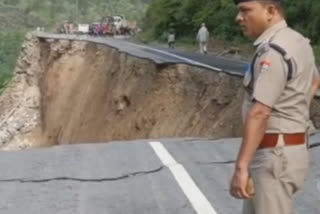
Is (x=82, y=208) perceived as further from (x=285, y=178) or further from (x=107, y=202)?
(x=285, y=178)

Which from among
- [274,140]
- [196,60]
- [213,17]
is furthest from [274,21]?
[213,17]

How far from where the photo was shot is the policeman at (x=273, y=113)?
173 inches

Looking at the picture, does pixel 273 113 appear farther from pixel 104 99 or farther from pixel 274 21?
pixel 104 99

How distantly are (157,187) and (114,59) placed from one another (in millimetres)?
26913

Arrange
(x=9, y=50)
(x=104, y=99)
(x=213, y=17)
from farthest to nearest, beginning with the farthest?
(x=9, y=50)
(x=213, y=17)
(x=104, y=99)

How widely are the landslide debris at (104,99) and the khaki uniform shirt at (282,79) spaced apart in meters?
12.7

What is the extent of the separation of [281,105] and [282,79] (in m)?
0.16

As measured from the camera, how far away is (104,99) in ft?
108

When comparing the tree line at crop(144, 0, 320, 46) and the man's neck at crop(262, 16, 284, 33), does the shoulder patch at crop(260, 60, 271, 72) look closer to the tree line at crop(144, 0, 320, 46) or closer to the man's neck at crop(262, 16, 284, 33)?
the man's neck at crop(262, 16, 284, 33)

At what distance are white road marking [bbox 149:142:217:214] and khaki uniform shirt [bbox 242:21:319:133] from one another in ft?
10.7

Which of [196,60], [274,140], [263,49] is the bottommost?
[196,60]

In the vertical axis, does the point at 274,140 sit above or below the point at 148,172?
above

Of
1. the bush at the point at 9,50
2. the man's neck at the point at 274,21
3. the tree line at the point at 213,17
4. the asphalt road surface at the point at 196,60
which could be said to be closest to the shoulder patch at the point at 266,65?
the man's neck at the point at 274,21

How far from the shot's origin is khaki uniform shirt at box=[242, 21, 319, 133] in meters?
4.38
